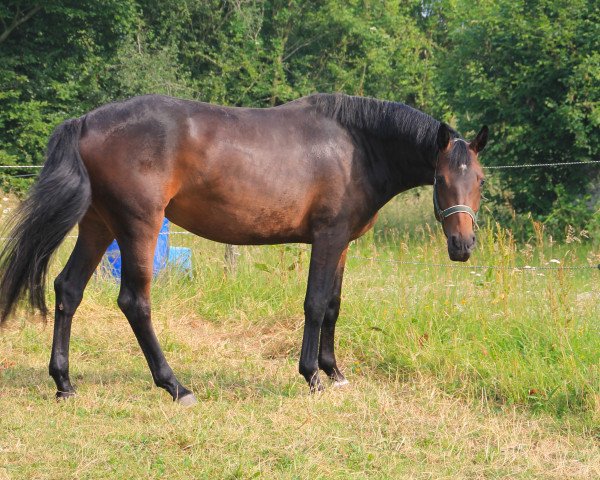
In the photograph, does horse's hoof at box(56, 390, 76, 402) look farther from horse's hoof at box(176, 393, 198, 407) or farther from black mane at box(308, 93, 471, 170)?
black mane at box(308, 93, 471, 170)

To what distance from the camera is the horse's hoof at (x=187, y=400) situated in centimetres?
479

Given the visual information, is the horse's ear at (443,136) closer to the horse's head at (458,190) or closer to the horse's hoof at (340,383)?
the horse's head at (458,190)

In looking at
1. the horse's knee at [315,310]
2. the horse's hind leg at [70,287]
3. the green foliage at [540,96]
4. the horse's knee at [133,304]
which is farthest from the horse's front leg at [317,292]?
the green foliage at [540,96]

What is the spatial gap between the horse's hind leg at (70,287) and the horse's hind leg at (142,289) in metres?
0.37

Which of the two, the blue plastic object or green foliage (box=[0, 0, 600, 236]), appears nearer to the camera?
the blue plastic object

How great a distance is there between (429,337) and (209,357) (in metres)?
1.64

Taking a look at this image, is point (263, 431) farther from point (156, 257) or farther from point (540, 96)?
point (540, 96)

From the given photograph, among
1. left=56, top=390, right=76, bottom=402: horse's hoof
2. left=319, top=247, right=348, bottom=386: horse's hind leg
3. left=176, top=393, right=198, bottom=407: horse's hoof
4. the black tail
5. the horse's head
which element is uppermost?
the horse's head

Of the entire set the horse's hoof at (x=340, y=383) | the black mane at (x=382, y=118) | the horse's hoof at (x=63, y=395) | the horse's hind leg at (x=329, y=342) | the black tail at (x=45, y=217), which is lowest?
the horse's hoof at (x=63, y=395)

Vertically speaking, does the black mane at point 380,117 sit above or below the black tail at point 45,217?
above

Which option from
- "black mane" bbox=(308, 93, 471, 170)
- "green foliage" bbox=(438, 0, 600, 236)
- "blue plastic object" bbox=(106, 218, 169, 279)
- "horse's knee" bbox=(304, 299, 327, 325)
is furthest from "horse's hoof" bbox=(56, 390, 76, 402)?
"green foliage" bbox=(438, 0, 600, 236)

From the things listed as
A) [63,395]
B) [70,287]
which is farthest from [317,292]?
[63,395]

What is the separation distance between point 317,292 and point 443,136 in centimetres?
124

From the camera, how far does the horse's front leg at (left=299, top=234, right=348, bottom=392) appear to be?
497cm
